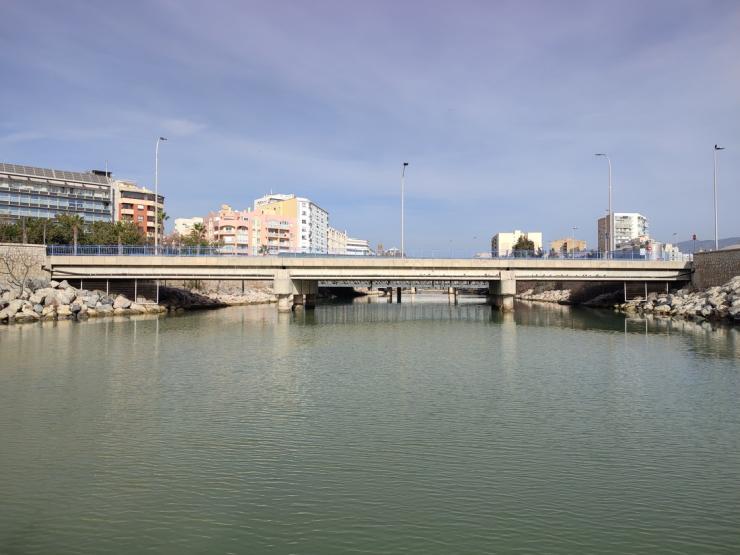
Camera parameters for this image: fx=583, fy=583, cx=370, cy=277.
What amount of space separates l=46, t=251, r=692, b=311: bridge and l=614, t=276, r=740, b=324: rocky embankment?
3.31 metres

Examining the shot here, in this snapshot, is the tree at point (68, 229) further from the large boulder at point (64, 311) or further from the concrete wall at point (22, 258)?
the large boulder at point (64, 311)

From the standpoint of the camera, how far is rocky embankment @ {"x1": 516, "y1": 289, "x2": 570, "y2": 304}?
338 feet

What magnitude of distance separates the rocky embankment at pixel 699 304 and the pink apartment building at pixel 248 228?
111m

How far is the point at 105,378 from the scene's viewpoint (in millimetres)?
26516

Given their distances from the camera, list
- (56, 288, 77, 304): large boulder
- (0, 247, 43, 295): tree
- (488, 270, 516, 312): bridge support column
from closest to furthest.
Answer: (56, 288, 77, 304): large boulder → (0, 247, 43, 295): tree → (488, 270, 516, 312): bridge support column

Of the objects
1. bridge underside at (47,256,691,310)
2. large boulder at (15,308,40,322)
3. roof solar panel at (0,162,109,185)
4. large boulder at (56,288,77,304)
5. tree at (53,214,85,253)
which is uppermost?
roof solar panel at (0,162,109,185)

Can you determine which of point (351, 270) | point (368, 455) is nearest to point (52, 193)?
point (351, 270)

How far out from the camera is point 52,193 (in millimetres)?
133875

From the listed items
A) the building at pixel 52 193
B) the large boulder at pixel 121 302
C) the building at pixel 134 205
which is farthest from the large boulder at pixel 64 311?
the building at pixel 134 205

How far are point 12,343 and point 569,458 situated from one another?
122 ft

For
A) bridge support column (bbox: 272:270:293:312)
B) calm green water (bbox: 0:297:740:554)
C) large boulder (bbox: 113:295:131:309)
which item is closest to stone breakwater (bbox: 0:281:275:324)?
large boulder (bbox: 113:295:131:309)

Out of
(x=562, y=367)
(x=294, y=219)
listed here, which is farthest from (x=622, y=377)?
(x=294, y=219)

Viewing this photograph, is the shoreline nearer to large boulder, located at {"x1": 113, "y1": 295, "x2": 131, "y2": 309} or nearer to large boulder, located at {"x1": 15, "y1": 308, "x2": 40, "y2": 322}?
large boulder, located at {"x1": 113, "y1": 295, "x2": 131, "y2": 309}

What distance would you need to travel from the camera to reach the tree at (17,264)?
6359cm
